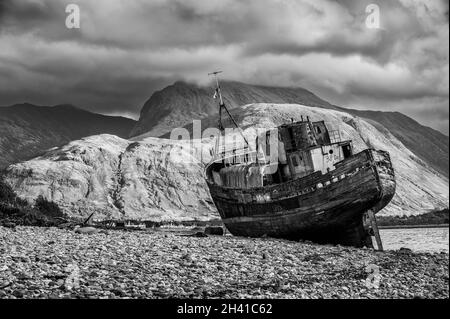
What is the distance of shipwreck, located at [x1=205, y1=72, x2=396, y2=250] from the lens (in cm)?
3147

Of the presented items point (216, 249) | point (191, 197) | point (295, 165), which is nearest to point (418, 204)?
point (191, 197)

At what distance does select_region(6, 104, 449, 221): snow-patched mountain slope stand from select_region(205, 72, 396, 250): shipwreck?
55451mm

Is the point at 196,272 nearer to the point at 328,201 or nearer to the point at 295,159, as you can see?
the point at 328,201

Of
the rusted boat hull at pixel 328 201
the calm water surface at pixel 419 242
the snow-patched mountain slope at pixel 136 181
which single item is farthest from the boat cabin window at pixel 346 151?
the snow-patched mountain slope at pixel 136 181

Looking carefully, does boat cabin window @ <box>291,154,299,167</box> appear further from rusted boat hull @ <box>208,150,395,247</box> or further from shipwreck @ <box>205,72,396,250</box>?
rusted boat hull @ <box>208,150,395,247</box>

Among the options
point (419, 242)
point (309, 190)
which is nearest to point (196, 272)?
point (309, 190)

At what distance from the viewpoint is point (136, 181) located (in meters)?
107

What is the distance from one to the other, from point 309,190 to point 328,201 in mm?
1299

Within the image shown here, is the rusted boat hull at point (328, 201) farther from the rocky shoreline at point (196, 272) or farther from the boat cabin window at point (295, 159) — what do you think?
the rocky shoreline at point (196, 272)

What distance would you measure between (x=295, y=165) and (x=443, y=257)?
11001 mm

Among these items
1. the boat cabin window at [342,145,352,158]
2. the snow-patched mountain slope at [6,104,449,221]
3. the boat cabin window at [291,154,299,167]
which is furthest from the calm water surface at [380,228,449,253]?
the snow-patched mountain slope at [6,104,449,221]

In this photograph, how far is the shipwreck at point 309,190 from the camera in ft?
103
